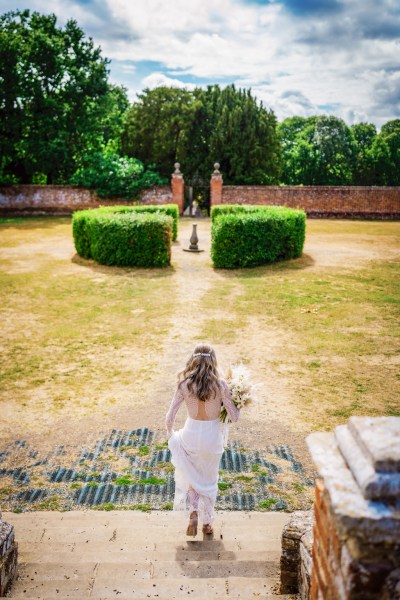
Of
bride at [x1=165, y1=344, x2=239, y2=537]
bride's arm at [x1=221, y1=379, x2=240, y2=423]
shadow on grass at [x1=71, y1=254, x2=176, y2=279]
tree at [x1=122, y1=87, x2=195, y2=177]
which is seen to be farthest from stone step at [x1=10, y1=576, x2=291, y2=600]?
tree at [x1=122, y1=87, x2=195, y2=177]

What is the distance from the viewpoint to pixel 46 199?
29.8 m

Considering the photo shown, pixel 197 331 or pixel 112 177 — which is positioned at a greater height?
pixel 112 177

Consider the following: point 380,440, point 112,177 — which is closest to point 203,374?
point 380,440

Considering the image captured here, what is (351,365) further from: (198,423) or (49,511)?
(49,511)

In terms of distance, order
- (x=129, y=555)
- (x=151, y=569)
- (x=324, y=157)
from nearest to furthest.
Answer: (x=151, y=569) < (x=129, y=555) < (x=324, y=157)

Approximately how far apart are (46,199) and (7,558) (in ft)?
95.5

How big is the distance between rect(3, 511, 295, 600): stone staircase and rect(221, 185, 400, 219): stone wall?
2743 cm

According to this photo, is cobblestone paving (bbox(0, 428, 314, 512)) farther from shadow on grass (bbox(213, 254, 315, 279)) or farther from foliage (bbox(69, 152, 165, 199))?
foliage (bbox(69, 152, 165, 199))

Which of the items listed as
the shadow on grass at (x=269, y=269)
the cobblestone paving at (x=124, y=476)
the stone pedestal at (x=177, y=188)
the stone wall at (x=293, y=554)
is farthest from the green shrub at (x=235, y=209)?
the stone wall at (x=293, y=554)

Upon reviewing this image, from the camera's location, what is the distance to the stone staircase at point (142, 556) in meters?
2.98

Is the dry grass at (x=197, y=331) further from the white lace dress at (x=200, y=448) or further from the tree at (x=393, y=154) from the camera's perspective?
the tree at (x=393, y=154)

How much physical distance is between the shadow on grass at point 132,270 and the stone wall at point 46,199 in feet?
51.1

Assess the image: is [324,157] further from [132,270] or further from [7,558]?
[7,558]

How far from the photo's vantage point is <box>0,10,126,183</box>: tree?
92.0 ft
